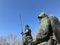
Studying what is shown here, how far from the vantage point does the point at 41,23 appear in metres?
10.7

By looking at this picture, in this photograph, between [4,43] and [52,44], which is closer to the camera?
[52,44]

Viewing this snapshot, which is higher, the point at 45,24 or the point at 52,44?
the point at 45,24

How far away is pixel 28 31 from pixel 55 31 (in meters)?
4.29

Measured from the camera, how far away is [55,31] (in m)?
10.3

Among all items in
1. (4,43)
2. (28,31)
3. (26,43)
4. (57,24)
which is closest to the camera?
(57,24)

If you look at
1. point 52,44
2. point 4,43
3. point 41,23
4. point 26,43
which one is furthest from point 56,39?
point 4,43

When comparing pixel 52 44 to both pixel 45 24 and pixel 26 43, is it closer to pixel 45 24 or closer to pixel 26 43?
pixel 45 24

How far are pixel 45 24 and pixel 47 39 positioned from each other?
0.70 metres

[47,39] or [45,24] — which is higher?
[45,24]

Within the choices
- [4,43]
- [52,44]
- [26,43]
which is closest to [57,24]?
[52,44]

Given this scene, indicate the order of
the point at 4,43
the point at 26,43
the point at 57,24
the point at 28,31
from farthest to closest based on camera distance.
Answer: the point at 4,43
the point at 28,31
the point at 26,43
the point at 57,24

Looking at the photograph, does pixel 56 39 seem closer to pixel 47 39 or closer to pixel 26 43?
pixel 47 39

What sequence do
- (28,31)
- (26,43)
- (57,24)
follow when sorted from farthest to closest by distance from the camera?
(28,31)
(26,43)
(57,24)

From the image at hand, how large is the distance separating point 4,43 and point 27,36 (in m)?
Answer: 44.4
